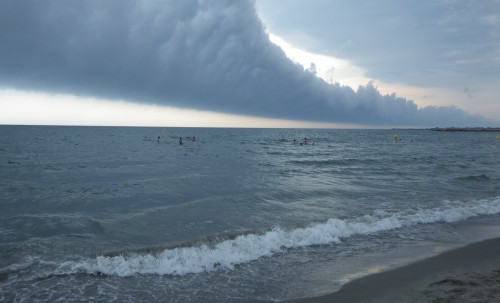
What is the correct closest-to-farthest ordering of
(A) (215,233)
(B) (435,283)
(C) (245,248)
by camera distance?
1. (B) (435,283)
2. (C) (245,248)
3. (A) (215,233)

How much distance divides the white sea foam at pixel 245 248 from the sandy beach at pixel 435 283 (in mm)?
3099

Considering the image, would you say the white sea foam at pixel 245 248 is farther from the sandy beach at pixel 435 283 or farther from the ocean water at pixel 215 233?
the sandy beach at pixel 435 283

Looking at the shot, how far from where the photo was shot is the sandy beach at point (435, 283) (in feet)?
23.2

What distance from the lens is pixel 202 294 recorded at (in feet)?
24.8

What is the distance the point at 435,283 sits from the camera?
7.94 meters

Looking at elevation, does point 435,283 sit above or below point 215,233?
above

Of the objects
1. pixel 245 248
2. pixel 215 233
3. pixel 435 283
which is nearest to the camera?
pixel 435 283

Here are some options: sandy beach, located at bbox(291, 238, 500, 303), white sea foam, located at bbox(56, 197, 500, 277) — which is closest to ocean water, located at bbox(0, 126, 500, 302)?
white sea foam, located at bbox(56, 197, 500, 277)

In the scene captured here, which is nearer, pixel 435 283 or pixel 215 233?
pixel 435 283

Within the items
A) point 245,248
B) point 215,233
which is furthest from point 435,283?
point 215,233

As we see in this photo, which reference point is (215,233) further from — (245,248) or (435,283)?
(435,283)

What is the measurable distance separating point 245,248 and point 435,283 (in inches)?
211

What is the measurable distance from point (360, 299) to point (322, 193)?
543 inches

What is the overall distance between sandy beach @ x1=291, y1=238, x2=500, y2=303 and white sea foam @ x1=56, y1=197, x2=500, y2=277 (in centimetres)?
310
